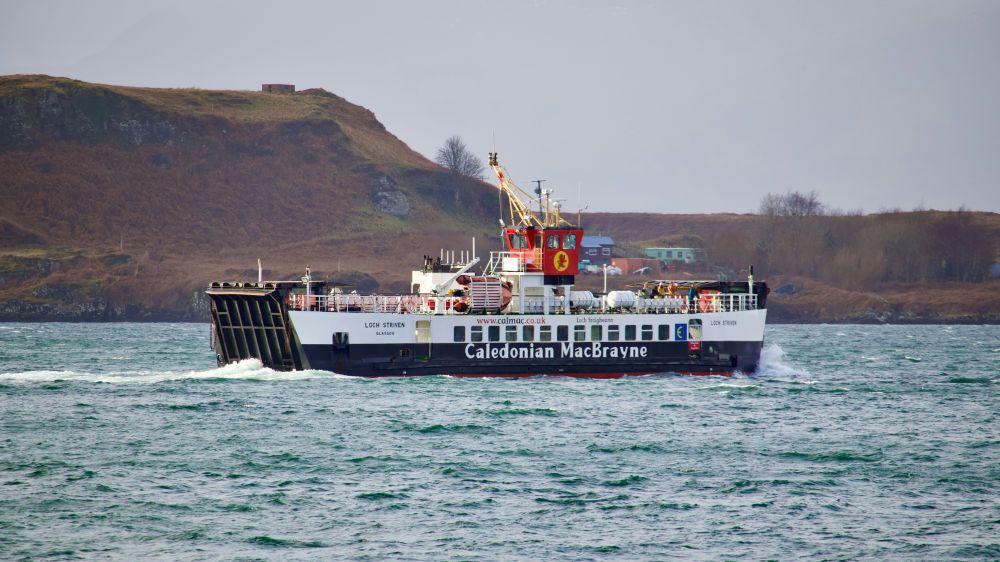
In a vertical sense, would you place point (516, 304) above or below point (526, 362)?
above

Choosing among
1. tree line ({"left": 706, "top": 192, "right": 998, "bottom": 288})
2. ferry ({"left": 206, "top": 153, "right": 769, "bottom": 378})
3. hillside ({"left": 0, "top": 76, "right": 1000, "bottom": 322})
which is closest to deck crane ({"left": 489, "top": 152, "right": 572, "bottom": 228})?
A: ferry ({"left": 206, "top": 153, "right": 769, "bottom": 378})

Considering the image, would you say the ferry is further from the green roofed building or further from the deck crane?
the green roofed building

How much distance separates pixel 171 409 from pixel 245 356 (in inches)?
386

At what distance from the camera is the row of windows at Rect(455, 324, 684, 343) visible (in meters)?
56.5

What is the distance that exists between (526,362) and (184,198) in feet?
423

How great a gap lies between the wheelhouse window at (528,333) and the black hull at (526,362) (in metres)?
0.53

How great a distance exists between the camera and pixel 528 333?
57.1 m

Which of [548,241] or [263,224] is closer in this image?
[548,241]

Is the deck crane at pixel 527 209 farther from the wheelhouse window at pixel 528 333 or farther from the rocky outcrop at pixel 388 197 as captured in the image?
the rocky outcrop at pixel 388 197

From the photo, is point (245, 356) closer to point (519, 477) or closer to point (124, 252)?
point (519, 477)

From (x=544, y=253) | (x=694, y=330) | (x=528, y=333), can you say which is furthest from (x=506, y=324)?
(x=694, y=330)

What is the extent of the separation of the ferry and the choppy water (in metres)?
1.02

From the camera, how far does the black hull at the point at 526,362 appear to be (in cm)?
5500

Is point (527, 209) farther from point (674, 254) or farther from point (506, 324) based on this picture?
point (674, 254)
